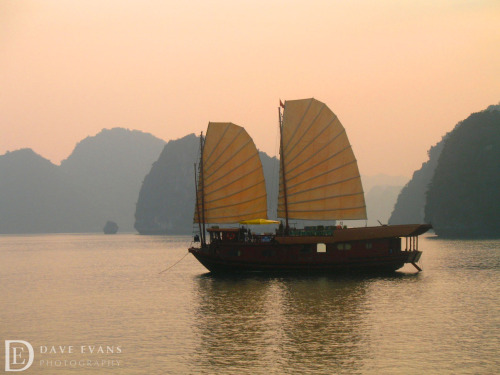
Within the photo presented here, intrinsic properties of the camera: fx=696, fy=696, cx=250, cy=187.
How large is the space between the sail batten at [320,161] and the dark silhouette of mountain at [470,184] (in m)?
98.0

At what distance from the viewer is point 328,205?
51094 millimetres

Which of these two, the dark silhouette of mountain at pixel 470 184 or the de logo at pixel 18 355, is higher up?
the dark silhouette of mountain at pixel 470 184

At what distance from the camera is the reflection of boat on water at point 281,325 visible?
2320 centimetres

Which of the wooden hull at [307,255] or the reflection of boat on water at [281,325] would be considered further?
the wooden hull at [307,255]

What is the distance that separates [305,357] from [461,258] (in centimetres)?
5236

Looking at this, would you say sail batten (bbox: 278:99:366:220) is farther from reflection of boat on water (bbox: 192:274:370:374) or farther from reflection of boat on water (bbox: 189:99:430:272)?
reflection of boat on water (bbox: 192:274:370:374)

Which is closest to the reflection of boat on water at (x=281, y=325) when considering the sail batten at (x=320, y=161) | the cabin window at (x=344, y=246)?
the cabin window at (x=344, y=246)

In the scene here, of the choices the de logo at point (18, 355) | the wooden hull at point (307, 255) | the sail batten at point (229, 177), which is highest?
the sail batten at point (229, 177)

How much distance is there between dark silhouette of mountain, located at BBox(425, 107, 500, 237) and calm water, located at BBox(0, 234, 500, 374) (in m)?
96.5

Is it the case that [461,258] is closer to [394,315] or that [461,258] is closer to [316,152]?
[316,152]

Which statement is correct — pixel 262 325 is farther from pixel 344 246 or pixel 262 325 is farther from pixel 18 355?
pixel 344 246

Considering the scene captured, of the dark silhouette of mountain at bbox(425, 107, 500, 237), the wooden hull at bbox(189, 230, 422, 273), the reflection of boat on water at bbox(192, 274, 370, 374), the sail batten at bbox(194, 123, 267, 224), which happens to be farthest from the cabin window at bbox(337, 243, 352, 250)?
the dark silhouette of mountain at bbox(425, 107, 500, 237)

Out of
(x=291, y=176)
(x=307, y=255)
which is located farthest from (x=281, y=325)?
(x=291, y=176)

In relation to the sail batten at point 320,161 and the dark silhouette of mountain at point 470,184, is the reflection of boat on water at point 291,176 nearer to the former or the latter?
the sail batten at point 320,161
